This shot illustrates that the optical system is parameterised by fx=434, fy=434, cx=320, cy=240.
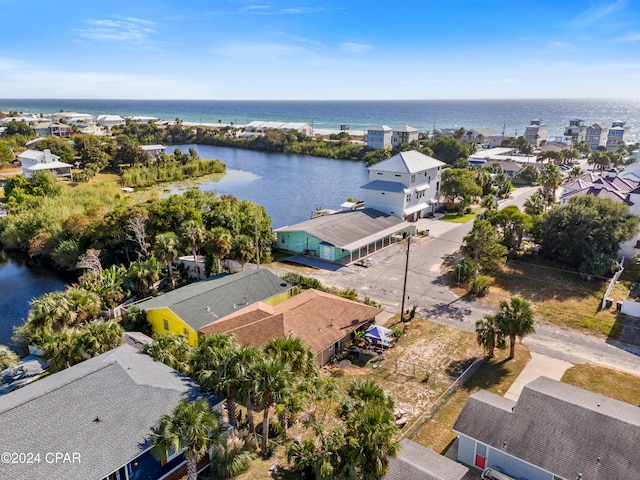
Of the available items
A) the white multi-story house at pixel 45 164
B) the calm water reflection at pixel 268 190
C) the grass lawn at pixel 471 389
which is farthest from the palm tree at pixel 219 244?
the white multi-story house at pixel 45 164

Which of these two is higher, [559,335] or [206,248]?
[206,248]

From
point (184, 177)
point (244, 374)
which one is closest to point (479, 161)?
point (184, 177)

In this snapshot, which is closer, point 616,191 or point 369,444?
point 369,444

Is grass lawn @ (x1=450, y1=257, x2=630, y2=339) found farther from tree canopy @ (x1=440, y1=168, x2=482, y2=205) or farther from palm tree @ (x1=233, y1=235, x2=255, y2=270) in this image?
tree canopy @ (x1=440, y1=168, x2=482, y2=205)

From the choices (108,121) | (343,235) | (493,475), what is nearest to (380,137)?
(343,235)

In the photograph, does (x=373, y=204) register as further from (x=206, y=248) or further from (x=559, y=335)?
(x=559, y=335)

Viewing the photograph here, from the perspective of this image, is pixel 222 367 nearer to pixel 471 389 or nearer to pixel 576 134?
pixel 471 389

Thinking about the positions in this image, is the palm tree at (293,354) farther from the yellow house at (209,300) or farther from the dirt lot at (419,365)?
the yellow house at (209,300)
